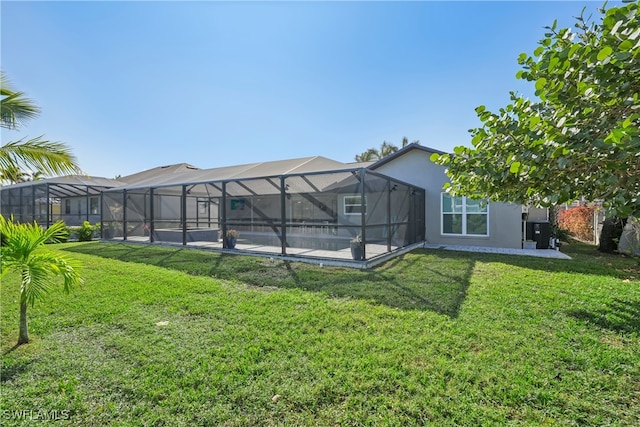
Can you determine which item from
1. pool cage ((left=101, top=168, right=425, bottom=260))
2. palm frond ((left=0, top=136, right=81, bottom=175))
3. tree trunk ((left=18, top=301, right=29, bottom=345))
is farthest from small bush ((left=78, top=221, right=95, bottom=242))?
tree trunk ((left=18, top=301, right=29, bottom=345))

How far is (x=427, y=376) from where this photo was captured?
2.49 m

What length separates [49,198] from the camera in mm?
16344

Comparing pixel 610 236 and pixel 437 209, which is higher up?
pixel 437 209

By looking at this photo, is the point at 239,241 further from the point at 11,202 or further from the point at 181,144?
the point at 11,202

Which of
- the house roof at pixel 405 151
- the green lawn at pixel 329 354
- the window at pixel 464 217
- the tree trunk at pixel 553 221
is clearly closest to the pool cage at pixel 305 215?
the window at pixel 464 217

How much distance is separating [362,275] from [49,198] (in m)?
18.7

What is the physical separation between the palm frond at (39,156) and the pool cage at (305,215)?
13.2ft

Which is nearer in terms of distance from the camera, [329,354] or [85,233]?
[329,354]

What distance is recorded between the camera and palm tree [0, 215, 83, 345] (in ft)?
9.90

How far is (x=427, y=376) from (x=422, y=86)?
9.51 m

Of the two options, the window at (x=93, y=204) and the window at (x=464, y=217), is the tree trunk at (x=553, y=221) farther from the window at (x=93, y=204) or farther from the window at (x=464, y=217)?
the window at (x=93, y=204)

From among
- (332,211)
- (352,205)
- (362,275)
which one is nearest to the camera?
(362,275)

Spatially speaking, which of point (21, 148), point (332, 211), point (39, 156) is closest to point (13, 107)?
point (21, 148)

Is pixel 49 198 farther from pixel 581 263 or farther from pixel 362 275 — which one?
pixel 581 263
